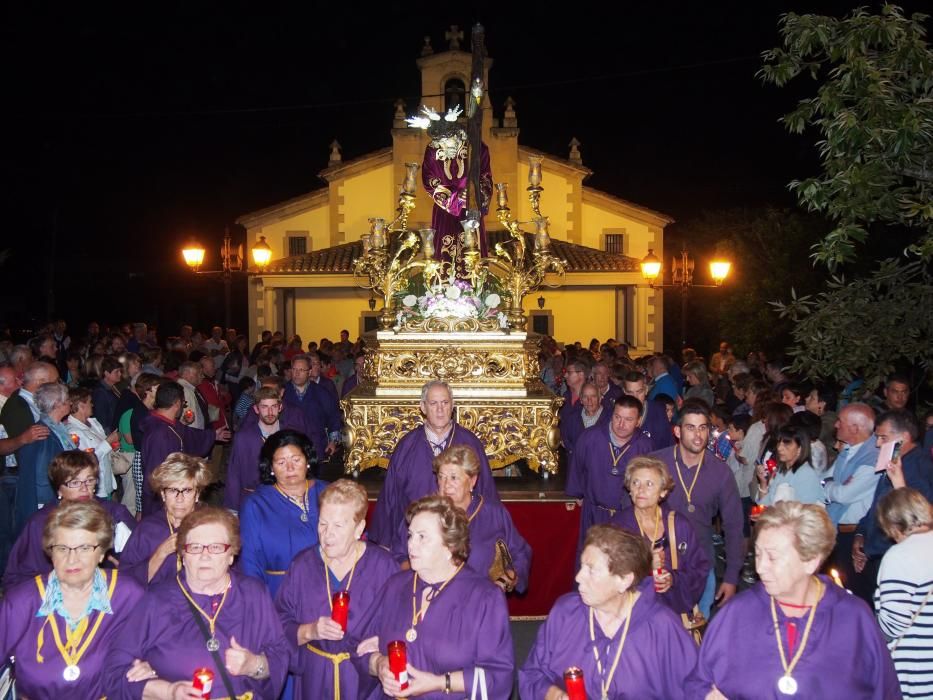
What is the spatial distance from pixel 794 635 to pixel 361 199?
2219 cm

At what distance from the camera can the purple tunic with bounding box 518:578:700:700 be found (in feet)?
11.3

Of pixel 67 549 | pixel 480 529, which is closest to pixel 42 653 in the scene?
pixel 67 549

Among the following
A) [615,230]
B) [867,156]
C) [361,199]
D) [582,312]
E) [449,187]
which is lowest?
[582,312]

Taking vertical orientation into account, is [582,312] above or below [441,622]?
above

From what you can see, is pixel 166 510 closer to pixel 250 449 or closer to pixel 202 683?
pixel 202 683

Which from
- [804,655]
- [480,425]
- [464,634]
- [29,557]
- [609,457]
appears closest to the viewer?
[804,655]

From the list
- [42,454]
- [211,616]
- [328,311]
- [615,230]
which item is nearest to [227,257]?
[42,454]

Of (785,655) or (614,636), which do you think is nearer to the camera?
(785,655)

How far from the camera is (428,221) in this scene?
2408cm

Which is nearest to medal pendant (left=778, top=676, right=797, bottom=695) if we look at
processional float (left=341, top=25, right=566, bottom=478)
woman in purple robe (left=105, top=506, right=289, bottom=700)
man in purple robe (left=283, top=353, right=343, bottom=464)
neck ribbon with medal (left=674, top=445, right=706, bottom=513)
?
woman in purple robe (left=105, top=506, right=289, bottom=700)

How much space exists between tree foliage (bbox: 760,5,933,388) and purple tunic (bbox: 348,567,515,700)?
10.9 ft

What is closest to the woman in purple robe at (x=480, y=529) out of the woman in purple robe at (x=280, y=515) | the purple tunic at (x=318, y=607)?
the woman in purple robe at (x=280, y=515)

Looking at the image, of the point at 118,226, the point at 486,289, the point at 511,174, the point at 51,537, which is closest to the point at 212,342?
the point at 486,289

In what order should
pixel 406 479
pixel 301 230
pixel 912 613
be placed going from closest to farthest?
1. pixel 912 613
2. pixel 406 479
3. pixel 301 230
